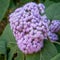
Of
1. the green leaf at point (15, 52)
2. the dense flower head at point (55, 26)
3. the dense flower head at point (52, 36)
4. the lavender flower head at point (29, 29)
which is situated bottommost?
the green leaf at point (15, 52)

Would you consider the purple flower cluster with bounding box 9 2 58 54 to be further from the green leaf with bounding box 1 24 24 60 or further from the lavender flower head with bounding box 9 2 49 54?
the green leaf with bounding box 1 24 24 60

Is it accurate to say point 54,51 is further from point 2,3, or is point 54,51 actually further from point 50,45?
point 2,3

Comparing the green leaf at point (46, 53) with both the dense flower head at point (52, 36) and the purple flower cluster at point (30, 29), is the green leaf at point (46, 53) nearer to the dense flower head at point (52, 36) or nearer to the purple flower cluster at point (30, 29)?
the purple flower cluster at point (30, 29)

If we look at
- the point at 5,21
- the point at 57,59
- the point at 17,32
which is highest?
the point at 17,32

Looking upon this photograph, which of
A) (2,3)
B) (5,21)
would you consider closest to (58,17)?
(2,3)

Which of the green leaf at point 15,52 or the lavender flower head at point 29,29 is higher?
the lavender flower head at point 29,29

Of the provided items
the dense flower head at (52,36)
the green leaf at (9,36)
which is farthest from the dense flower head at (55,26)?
the green leaf at (9,36)
